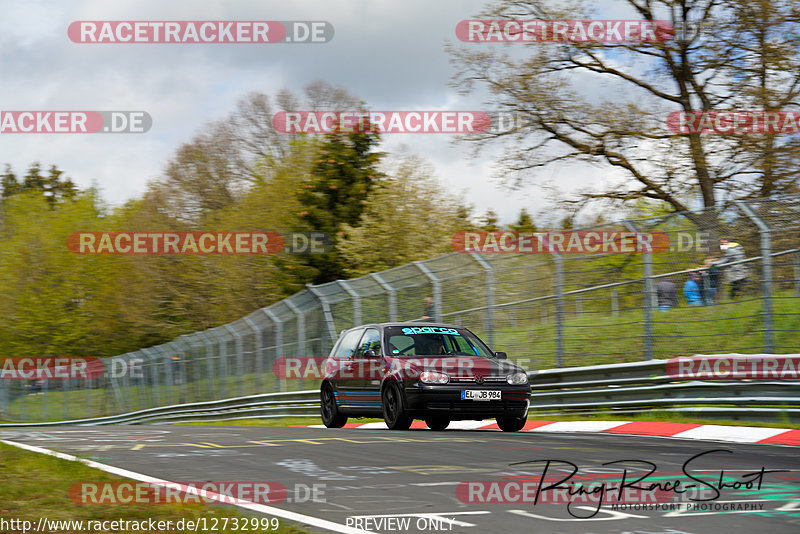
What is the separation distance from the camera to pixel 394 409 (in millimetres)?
13031

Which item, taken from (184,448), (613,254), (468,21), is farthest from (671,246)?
(468,21)

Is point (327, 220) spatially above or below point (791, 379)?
above

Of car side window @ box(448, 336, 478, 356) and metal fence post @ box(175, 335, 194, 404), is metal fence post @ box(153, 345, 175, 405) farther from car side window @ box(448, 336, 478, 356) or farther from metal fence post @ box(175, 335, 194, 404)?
car side window @ box(448, 336, 478, 356)

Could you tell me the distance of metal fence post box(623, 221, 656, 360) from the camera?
13.6 meters

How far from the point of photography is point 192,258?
47688 mm

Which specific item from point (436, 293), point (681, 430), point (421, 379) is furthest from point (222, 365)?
point (681, 430)

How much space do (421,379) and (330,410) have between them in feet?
10.5

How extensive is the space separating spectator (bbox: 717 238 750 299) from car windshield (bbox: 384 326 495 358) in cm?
319

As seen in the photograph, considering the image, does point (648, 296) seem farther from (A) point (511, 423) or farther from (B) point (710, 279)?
(A) point (511, 423)

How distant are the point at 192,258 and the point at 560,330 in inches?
1365

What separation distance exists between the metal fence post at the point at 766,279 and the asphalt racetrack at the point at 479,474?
1.98 m

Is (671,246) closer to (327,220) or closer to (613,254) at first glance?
(613,254)

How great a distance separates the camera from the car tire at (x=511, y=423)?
43.5 ft

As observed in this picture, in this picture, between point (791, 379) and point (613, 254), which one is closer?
point (791, 379)
